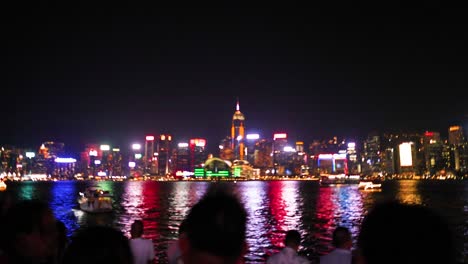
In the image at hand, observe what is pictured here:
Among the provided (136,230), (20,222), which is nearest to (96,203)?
(136,230)

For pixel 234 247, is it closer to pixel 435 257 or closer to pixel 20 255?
pixel 435 257

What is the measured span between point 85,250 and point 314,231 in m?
38.3

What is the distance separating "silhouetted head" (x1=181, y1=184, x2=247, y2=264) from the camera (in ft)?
7.98

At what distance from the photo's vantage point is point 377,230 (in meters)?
2.35

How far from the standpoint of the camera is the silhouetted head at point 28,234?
3.51m

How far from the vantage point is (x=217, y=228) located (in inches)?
97.0

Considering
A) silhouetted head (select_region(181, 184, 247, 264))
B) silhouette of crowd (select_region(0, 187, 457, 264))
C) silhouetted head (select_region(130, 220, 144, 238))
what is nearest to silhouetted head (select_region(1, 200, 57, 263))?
silhouette of crowd (select_region(0, 187, 457, 264))

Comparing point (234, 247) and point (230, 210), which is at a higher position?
point (230, 210)

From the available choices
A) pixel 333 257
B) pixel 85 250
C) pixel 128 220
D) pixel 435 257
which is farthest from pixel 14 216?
pixel 128 220

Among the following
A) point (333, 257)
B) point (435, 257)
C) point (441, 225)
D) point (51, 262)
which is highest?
point (441, 225)

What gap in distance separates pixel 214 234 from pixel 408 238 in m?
1.04

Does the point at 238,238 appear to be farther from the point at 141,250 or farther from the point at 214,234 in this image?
the point at 141,250

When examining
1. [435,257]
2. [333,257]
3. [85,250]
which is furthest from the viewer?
[333,257]

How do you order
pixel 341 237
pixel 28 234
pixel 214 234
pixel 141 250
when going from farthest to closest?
pixel 141 250
pixel 341 237
pixel 28 234
pixel 214 234
